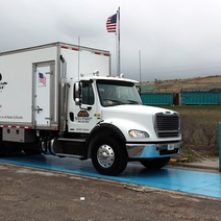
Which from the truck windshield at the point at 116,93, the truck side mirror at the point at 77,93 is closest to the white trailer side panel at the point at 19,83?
the truck side mirror at the point at 77,93

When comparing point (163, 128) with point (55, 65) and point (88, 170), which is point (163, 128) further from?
point (55, 65)

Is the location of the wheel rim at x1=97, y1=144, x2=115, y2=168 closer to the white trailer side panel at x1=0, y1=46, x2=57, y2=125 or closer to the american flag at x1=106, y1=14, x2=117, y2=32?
the white trailer side panel at x1=0, y1=46, x2=57, y2=125

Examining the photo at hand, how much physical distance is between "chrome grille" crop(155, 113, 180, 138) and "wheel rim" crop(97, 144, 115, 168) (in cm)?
125

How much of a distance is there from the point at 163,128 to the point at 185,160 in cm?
244

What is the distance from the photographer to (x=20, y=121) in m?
14.6

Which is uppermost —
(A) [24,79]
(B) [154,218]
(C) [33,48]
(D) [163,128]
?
(C) [33,48]

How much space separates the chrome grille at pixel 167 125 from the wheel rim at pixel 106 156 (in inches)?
49.3

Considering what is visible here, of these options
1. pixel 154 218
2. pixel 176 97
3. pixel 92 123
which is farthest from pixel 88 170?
pixel 176 97

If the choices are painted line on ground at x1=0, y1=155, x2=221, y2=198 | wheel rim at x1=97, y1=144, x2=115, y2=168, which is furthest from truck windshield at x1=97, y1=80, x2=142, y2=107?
painted line on ground at x1=0, y1=155, x2=221, y2=198

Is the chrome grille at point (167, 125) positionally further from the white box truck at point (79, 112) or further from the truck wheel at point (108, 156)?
the truck wheel at point (108, 156)

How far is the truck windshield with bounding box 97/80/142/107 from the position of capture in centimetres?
1255

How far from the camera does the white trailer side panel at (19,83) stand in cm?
1405

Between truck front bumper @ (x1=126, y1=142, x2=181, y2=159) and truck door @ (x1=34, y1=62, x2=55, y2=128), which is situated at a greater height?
truck door @ (x1=34, y1=62, x2=55, y2=128)

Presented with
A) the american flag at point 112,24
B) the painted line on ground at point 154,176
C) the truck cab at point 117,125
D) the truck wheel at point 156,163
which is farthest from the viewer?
the american flag at point 112,24
